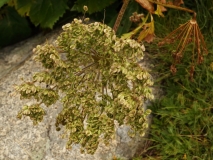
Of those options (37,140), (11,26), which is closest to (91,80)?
(37,140)

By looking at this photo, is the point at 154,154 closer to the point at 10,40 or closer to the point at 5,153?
the point at 5,153

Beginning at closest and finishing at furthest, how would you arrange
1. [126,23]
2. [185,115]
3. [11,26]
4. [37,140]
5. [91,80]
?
[91,80]
[37,140]
[185,115]
[126,23]
[11,26]

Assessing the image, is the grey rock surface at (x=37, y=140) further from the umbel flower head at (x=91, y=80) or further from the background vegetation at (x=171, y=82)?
the umbel flower head at (x=91, y=80)

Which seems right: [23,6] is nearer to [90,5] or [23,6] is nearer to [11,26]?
[11,26]

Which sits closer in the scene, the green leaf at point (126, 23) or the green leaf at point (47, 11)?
the green leaf at point (47, 11)

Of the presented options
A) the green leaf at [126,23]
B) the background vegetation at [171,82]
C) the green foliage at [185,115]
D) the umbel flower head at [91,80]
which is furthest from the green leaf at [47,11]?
the umbel flower head at [91,80]

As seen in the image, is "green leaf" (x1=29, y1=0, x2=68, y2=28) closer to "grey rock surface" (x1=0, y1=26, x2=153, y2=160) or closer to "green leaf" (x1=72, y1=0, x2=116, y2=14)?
"green leaf" (x1=72, y1=0, x2=116, y2=14)

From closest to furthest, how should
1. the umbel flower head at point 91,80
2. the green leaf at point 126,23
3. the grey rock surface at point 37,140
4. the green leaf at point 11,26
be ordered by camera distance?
the umbel flower head at point 91,80, the grey rock surface at point 37,140, the green leaf at point 126,23, the green leaf at point 11,26
